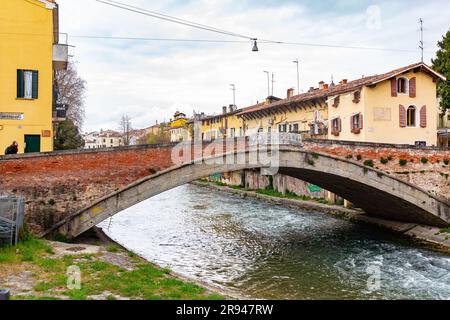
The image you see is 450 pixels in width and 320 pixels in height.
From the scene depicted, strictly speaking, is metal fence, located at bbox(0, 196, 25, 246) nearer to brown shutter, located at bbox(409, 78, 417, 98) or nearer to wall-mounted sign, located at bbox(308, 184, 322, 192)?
brown shutter, located at bbox(409, 78, 417, 98)

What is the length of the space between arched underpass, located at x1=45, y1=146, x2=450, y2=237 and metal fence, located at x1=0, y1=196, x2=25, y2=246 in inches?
104

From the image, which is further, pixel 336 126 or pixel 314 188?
pixel 314 188

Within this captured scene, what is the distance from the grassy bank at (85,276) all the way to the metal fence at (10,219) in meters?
0.36

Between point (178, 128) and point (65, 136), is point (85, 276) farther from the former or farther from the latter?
point (178, 128)

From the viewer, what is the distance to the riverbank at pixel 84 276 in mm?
8602

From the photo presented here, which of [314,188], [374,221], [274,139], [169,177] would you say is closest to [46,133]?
[169,177]

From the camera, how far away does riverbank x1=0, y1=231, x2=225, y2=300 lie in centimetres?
860

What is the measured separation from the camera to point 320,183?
23.2 meters

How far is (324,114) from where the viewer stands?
27.9 metres

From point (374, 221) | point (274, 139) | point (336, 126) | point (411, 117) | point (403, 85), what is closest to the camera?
point (274, 139)

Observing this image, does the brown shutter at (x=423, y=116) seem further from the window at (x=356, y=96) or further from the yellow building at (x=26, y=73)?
the yellow building at (x=26, y=73)

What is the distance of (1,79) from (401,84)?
19.0 metres

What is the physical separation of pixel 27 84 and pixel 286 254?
1218 cm
